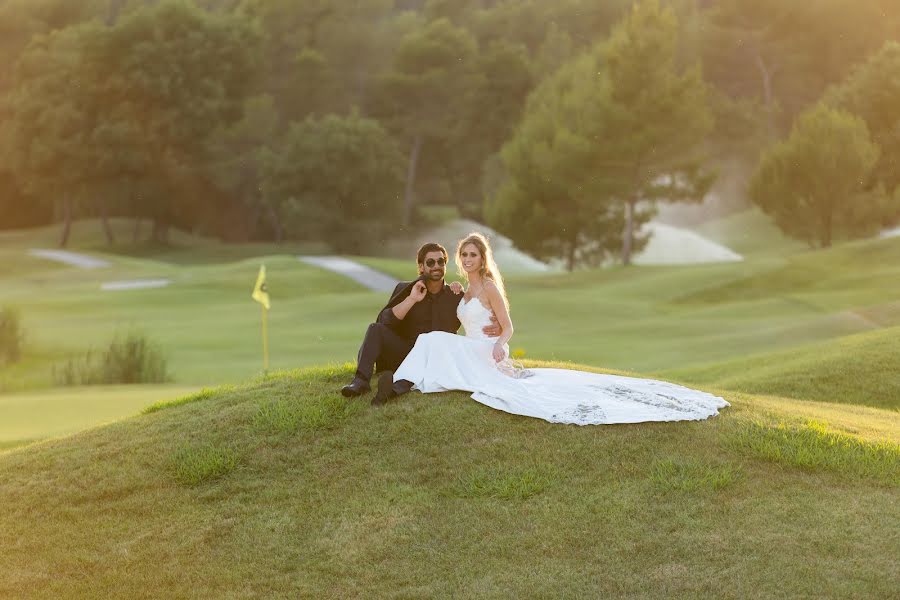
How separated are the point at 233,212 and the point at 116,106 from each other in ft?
28.8

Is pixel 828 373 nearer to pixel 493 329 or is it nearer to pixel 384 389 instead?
pixel 493 329

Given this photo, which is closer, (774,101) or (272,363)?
(272,363)

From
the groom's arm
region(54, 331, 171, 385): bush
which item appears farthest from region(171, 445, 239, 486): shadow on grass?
region(54, 331, 171, 385): bush

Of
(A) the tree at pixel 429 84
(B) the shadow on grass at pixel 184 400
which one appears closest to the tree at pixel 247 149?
(A) the tree at pixel 429 84

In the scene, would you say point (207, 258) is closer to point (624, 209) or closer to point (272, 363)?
point (624, 209)

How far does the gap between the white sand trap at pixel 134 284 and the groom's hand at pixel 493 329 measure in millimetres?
26295

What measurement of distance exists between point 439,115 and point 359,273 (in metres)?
23.7

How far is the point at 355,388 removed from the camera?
Result: 8.90 m

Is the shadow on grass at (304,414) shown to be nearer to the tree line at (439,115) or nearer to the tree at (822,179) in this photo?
the tree line at (439,115)

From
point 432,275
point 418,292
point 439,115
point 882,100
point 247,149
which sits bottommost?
point 418,292

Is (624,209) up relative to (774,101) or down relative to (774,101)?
down

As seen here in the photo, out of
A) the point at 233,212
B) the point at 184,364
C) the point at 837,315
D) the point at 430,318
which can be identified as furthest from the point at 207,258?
the point at 430,318

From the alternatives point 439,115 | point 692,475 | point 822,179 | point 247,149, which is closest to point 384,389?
point 692,475

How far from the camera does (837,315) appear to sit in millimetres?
22750
